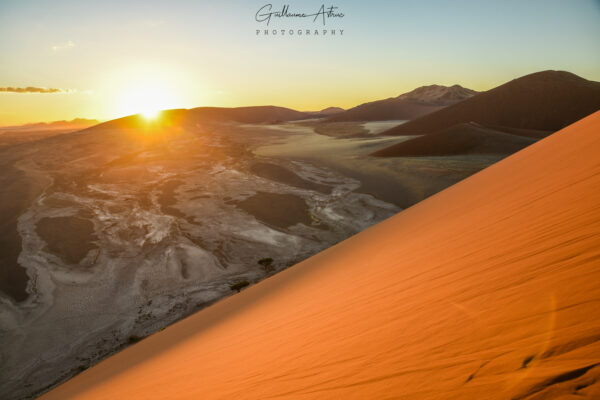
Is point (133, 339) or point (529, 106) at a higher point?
point (529, 106)

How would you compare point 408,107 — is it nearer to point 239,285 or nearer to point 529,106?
point 529,106

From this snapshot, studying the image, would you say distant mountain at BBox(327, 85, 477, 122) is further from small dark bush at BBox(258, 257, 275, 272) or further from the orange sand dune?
the orange sand dune

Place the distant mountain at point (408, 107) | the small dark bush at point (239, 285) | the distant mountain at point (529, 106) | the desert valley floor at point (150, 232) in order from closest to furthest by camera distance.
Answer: the desert valley floor at point (150, 232) < the small dark bush at point (239, 285) < the distant mountain at point (529, 106) < the distant mountain at point (408, 107)

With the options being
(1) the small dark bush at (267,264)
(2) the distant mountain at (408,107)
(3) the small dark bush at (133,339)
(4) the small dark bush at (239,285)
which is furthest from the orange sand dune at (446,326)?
(2) the distant mountain at (408,107)

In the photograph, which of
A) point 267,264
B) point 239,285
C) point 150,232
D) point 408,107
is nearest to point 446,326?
point 239,285

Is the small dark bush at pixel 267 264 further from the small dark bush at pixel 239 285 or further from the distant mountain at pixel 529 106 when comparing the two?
the distant mountain at pixel 529 106

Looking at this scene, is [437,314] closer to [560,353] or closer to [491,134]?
[560,353]

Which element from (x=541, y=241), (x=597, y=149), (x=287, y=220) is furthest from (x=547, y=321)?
(x=287, y=220)
